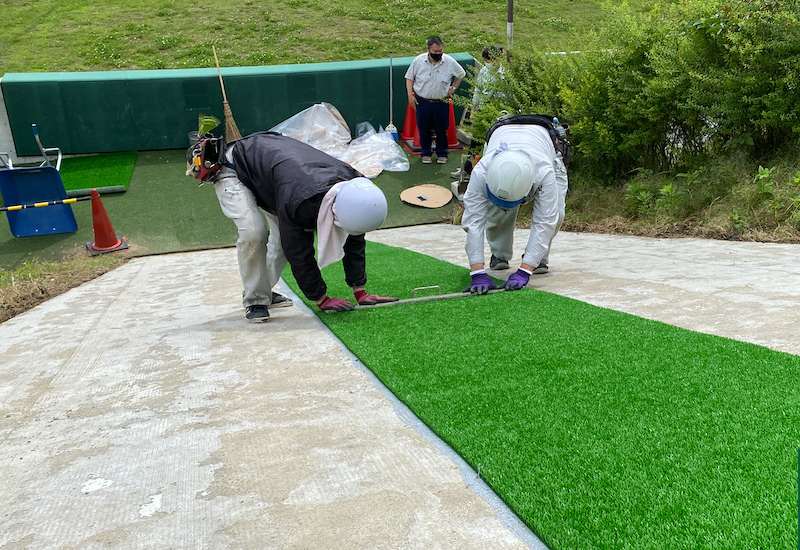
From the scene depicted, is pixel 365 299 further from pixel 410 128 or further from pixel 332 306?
pixel 410 128

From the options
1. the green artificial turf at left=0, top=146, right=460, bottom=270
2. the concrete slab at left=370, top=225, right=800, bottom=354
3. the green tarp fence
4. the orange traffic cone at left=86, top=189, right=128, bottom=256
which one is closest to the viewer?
the concrete slab at left=370, top=225, right=800, bottom=354

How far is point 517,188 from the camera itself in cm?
418

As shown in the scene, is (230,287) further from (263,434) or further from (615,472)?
(615,472)

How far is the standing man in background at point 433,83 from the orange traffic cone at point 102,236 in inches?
171

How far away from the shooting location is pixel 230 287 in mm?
5457

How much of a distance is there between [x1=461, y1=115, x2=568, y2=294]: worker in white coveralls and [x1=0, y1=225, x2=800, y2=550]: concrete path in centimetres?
37

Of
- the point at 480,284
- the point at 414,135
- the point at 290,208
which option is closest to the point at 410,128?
the point at 414,135

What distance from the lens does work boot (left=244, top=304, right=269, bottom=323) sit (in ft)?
13.5

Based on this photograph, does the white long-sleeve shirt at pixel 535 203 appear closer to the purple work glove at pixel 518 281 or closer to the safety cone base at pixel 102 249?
the purple work glove at pixel 518 281

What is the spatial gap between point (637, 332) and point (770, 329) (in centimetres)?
58

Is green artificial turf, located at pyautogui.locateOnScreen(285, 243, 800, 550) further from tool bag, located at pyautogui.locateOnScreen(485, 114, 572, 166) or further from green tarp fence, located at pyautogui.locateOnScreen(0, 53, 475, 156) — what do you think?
green tarp fence, located at pyautogui.locateOnScreen(0, 53, 475, 156)

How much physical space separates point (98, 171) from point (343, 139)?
3602 mm

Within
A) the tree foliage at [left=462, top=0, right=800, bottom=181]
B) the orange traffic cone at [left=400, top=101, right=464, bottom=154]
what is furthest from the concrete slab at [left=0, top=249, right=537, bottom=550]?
the orange traffic cone at [left=400, top=101, right=464, bottom=154]

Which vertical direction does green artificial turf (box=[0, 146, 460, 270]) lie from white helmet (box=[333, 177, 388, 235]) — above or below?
below
